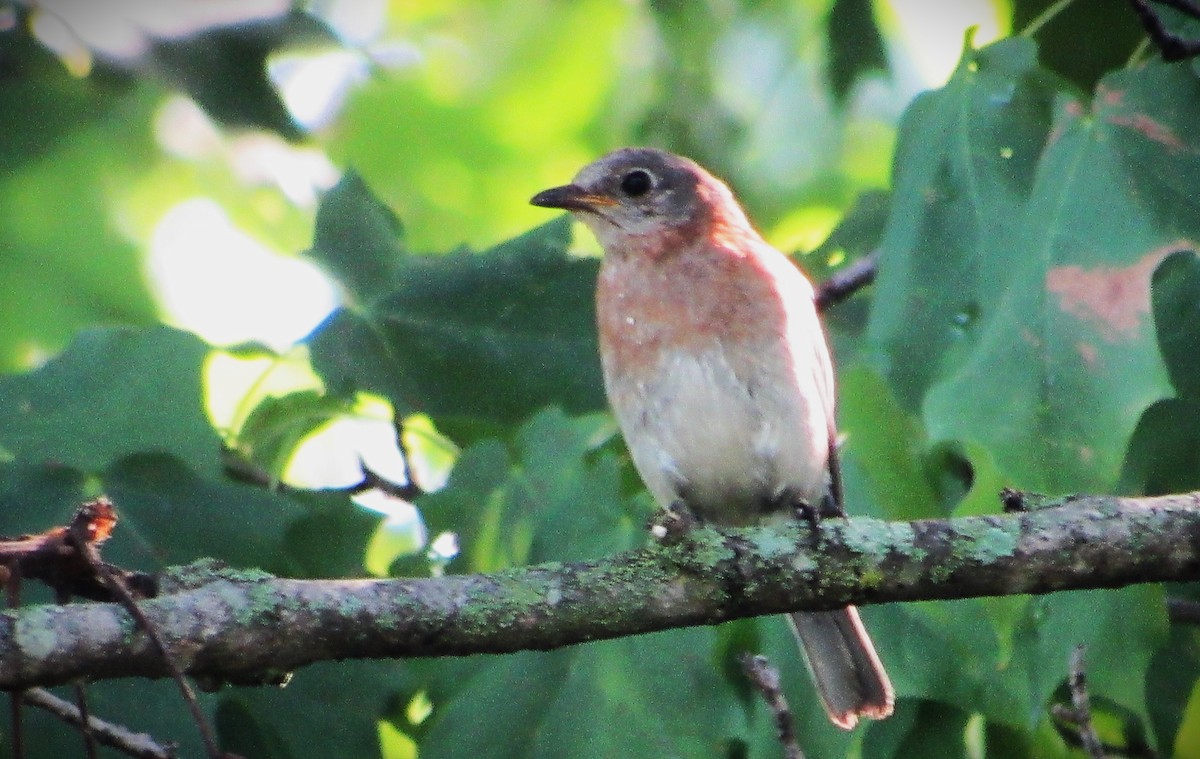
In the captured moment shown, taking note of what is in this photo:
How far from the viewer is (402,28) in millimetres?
8062

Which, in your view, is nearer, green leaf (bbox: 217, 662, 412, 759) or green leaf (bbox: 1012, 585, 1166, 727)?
green leaf (bbox: 1012, 585, 1166, 727)

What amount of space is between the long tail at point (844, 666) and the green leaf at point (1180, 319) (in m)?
1.06

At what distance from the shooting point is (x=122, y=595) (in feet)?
7.79

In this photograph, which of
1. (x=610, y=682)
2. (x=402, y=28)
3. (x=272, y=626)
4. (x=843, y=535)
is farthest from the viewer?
(x=402, y=28)

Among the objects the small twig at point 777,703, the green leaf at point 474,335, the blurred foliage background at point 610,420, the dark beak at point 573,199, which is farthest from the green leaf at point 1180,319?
the dark beak at point 573,199

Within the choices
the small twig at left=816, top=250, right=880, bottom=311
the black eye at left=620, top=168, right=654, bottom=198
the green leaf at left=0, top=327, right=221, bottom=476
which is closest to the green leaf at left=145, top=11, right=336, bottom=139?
the black eye at left=620, top=168, right=654, bottom=198

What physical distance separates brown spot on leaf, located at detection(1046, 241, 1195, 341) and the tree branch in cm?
43

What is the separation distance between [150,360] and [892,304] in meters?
1.88

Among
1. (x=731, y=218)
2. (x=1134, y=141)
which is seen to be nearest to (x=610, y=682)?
(x=1134, y=141)

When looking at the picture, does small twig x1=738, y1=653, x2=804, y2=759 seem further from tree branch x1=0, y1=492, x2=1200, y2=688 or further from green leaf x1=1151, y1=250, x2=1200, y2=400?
green leaf x1=1151, y1=250, x2=1200, y2=400

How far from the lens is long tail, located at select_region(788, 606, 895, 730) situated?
3.89 meters

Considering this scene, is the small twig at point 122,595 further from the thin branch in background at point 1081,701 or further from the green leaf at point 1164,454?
the green leaf at point 1164,454

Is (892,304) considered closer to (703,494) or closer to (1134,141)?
(1134,141)

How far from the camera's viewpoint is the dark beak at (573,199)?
5.27 meters
